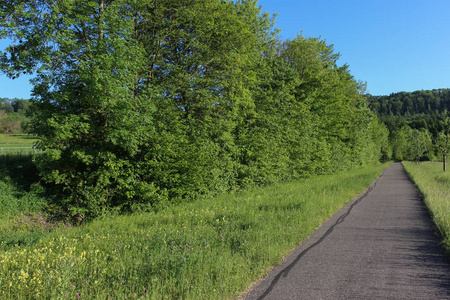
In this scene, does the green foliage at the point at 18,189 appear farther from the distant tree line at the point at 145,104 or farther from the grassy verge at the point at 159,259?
the grassy verge at the point at 159,259

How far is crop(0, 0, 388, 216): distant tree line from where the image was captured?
923cm

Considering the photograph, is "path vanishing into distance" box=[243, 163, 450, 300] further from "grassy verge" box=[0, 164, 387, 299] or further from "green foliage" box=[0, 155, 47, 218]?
"green foliage" box=[0, 155, 47, 218]

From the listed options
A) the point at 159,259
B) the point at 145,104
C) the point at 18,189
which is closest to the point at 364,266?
the point at 159,259

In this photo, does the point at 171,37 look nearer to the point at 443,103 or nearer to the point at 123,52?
the point at 123,52

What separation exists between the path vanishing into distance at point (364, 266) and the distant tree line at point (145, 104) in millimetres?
6329

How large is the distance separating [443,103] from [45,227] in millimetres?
244738

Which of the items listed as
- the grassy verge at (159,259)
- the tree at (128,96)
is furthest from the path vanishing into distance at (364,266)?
the tree at (128,96)

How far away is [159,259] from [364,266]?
3602mm

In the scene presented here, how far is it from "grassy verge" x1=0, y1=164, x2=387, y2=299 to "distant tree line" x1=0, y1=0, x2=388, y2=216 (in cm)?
268

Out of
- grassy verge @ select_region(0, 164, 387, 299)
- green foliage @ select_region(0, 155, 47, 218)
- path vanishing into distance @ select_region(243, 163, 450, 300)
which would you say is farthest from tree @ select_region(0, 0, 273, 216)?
path vanishing into distance @ select_region(243, 163, 450, 300)

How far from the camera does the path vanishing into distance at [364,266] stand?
433 cm

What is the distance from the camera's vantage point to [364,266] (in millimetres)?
5363

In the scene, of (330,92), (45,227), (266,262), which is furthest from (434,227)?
(330,92)

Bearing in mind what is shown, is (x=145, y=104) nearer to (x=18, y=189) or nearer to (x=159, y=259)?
(x=18, y=189)
